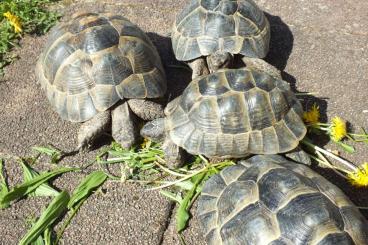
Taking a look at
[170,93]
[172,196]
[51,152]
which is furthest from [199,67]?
[51,152]

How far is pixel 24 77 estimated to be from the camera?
4.52m

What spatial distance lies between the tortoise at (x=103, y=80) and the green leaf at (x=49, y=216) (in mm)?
493

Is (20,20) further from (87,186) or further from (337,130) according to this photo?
(337,130)

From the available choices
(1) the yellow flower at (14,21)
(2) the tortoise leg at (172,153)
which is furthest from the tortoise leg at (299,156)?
(1) the yellow flower at (14,21)

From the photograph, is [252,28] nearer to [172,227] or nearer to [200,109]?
[200,109]

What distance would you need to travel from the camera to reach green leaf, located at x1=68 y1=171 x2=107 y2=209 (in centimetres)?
350

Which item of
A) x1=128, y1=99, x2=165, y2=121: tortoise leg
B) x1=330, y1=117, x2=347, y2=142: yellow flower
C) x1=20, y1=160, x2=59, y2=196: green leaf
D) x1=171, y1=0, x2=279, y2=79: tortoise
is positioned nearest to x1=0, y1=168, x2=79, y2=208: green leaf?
x1=20, y1=160, x2=59, y2=196: green leaf

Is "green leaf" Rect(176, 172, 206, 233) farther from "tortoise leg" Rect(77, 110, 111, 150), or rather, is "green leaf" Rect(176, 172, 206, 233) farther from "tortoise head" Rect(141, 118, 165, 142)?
"tortoise leg" Rect(77, 110, 111, 150)

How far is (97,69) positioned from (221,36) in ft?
3.92

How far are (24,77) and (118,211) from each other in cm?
192

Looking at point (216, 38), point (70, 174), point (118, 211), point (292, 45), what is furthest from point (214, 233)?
point (292, 45)

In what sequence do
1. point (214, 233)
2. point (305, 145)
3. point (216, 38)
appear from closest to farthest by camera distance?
1. point (214, 233)
2. point (305, 145)
3. point (216, 38)

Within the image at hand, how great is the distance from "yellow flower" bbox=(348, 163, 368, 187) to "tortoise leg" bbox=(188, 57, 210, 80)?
5.31 feet

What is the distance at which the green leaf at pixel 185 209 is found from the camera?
10.8 ft
